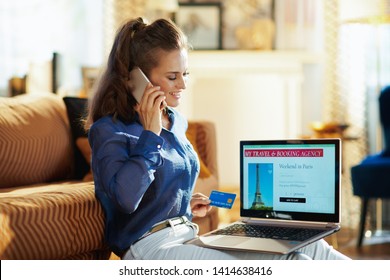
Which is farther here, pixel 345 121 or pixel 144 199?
pixel 345 121

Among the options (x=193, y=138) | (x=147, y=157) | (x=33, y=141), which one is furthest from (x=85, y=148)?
(x=147, y=157)

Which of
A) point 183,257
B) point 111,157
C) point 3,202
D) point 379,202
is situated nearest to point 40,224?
point 3,202

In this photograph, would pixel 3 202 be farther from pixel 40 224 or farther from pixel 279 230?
pixel 279 230

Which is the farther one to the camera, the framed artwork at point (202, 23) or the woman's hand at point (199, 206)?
the framed artwork at point (202, 23)

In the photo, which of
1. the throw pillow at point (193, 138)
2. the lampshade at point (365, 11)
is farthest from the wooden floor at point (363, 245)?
the lampshade at point (365, 11)

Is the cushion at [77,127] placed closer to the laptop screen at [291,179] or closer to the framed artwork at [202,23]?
the laptop screen at [291,179]

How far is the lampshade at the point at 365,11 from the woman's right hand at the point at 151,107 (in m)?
3.00

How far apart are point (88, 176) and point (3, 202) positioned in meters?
1.23

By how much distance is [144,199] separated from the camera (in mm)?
1579

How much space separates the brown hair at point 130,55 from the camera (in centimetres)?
165

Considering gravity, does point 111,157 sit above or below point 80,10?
below

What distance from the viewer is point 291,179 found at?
5.54 ft

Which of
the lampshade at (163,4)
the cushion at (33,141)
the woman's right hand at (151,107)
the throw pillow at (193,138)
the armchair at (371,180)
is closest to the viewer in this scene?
the woman's right hand at (151,107)

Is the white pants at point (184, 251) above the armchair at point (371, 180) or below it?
above
